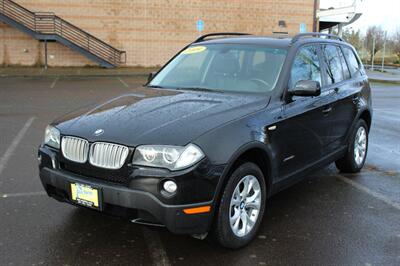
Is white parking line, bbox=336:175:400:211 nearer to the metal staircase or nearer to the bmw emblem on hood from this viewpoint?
the bmw emblem on hood

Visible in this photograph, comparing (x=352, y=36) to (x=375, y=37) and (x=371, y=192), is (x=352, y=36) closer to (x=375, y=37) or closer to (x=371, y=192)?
(x=375, y=37)

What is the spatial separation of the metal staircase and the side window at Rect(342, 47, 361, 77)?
869 inches

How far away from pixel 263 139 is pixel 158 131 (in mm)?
946

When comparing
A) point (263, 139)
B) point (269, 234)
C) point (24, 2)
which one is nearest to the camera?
point (263, 139)

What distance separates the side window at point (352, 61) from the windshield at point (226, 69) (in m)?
1.67

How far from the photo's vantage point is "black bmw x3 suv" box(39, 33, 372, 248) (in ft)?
10.6

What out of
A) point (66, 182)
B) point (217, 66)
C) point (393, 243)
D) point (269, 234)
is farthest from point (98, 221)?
point (393, 243)

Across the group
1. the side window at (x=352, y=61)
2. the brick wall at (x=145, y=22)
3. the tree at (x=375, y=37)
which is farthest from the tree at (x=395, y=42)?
the side window at (x=352, y=61)

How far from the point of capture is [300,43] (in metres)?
4.80

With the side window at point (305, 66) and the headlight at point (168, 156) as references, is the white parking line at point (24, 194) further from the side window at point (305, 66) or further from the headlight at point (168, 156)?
the side window at point (305, 66)

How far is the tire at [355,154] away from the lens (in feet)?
18.9

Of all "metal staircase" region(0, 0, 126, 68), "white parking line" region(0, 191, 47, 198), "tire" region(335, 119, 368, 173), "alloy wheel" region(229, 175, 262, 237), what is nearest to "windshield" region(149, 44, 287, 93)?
"alloy wheel" region(229, 175, 262, 237)

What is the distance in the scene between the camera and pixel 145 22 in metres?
29.0

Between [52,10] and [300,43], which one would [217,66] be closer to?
[300,43]
